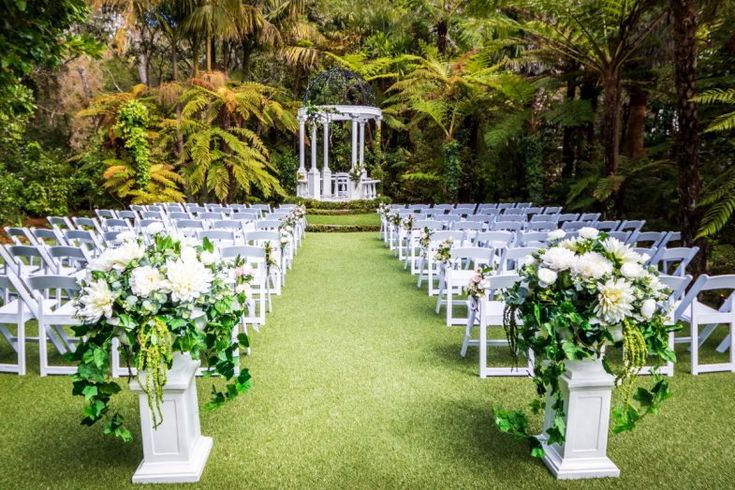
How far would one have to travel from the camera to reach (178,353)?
2.52 m

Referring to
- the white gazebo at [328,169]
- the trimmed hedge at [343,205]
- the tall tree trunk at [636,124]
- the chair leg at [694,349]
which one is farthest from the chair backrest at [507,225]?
the white gazebo at [328,169]

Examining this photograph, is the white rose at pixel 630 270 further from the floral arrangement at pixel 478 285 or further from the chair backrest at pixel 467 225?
the chair backrest at pixel 467 225

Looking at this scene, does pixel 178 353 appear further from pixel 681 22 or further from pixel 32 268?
pixel 681 22

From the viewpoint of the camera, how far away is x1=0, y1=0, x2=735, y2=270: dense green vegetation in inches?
315

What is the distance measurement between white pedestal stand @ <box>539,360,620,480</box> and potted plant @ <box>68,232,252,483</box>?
1639 mm

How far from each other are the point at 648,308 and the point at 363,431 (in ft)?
5.61

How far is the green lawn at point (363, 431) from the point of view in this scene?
102 inches

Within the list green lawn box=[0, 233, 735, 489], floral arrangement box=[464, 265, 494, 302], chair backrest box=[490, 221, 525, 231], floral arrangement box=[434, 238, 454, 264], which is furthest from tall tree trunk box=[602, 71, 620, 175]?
floral arrangement box=[464, 265, 494, 302]

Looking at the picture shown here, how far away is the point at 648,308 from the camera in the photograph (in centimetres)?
226

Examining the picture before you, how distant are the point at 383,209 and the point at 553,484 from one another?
8385 millimetres

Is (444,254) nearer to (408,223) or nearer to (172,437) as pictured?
(408,223)

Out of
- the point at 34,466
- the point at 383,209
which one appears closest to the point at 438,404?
the point at 34,466

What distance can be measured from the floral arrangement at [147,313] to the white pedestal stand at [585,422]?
67.3 inches

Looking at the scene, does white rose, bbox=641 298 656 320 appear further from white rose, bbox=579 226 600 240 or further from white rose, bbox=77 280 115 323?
white rose, bbox=77 280 115 323
